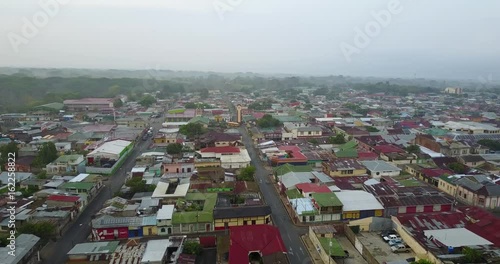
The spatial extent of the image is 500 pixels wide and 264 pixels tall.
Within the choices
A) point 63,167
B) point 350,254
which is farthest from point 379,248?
point 63,167

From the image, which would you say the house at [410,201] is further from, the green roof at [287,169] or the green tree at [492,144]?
the green tree at [492,144]

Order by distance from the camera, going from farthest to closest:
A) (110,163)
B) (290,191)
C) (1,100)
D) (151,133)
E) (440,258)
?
(1,100), (151,133), (110,163), (290,191), (440,258)

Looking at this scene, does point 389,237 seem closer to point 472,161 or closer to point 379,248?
point 379,248

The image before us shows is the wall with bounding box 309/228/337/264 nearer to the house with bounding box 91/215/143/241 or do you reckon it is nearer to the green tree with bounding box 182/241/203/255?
the green tree with bounding box 182/241/203/255

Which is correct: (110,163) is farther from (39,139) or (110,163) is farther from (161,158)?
(39,139)

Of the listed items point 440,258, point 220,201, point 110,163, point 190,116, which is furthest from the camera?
point 190,116

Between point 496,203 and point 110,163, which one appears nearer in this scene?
point 496,203

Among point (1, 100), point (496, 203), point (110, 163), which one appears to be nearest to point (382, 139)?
point (496, 203)
